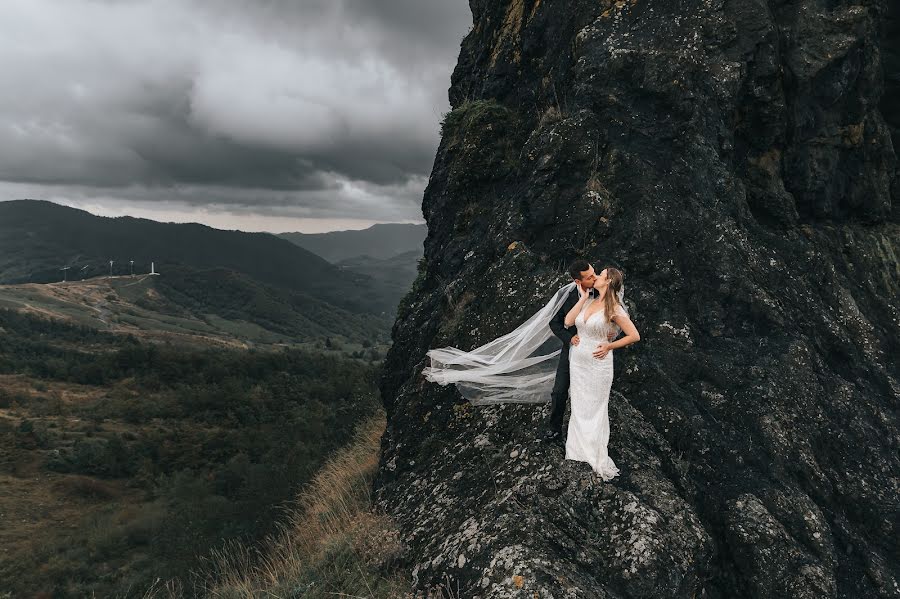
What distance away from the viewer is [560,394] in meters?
6.73

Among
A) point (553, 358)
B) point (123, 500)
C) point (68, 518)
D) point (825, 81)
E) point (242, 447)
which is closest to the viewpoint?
point (553, 358)

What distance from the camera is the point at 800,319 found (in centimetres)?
847

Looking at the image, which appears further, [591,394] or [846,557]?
[846,557]

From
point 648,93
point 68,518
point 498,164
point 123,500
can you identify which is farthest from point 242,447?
point 648,93

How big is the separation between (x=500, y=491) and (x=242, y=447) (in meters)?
45.4

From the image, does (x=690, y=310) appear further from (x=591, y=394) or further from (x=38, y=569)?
(x=38, y=569)

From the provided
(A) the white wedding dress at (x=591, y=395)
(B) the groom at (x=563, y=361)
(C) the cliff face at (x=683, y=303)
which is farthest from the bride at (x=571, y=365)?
(C) the cliff face at (x=683, y=303)

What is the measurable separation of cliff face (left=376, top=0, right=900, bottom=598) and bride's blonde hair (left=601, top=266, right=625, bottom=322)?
1.43 meters

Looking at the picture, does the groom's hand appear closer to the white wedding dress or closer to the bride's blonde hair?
the white wedding dress

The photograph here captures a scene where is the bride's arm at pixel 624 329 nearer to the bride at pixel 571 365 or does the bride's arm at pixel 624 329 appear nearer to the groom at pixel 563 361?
the bride at pixel 571 365

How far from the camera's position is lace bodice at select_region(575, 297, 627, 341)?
6426 mm

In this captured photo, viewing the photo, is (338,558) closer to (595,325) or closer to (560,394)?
(560,394)

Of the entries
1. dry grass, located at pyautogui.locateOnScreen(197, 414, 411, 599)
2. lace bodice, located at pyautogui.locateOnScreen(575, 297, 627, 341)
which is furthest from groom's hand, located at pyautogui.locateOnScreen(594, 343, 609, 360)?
dry grass, located at pyautogui.locateOnScreen(197, 414, 411, 599)

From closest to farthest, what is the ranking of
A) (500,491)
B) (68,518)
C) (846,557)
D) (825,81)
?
1. (500,491)
2. (846,557)
3. (825,81)
4. (68,518)
